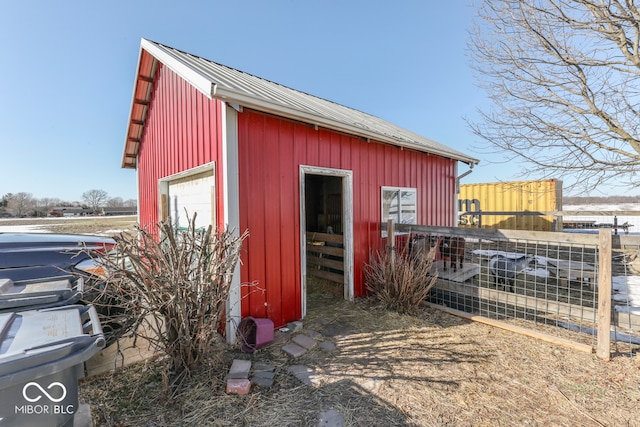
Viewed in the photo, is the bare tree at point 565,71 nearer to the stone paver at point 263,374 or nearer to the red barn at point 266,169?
the red barn at point 266,169

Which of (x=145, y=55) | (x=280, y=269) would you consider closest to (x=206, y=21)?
(x=145, y=55)

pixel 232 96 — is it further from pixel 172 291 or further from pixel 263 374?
pixel 263 374

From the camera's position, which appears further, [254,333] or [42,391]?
[254,333]

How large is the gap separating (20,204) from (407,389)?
63.5 m

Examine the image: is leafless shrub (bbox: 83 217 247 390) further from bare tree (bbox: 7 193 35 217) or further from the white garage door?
bare tree (bbox: 7 193 35 217)

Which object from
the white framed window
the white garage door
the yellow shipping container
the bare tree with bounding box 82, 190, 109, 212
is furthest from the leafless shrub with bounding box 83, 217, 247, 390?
the bare tree with bounding box 82, 190, 109, 212

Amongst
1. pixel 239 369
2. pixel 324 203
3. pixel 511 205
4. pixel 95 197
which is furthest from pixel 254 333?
pixel 95 197

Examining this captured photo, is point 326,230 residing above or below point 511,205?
below

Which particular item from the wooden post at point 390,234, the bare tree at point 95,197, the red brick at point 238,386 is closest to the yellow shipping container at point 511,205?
the wooden post at point 390,234

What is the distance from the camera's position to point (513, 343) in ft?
10.5

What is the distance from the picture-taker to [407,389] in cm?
238

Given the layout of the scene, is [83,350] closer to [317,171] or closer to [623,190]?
[317,171]

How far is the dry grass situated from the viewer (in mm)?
2057

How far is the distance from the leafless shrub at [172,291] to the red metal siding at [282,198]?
2.85 ft
